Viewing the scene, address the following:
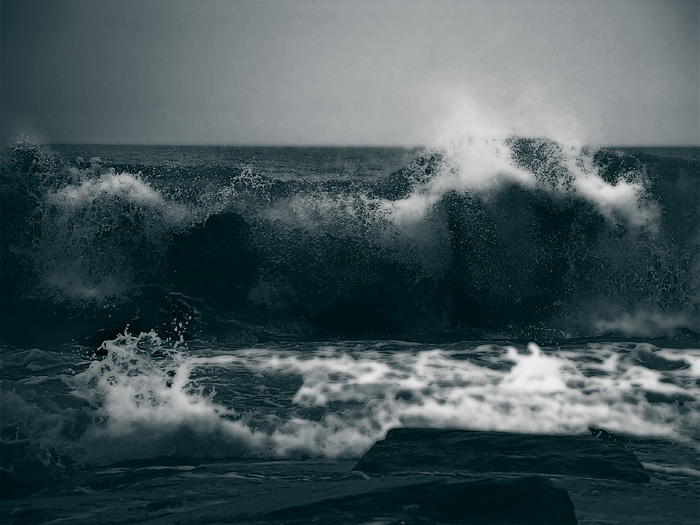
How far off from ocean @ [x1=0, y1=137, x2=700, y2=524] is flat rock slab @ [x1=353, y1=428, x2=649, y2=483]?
0.02 m

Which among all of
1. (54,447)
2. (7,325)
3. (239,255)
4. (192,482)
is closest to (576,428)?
(192,482)

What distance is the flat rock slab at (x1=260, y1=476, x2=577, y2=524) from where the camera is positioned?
2.87m

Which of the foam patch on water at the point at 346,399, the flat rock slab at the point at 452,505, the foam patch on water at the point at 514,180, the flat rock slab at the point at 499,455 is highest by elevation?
the foam patch on water at the point at 514,180

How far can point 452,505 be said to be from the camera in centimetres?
295

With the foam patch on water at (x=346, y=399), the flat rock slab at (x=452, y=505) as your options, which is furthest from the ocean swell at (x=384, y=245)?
the flat rock slab at (x=452, y=505)

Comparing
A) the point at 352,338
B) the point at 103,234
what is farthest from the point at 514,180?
the point at 103,234

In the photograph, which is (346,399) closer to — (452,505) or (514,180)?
(452,505)

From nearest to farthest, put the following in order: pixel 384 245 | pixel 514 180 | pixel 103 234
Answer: pixel 384 245, pixel 103 234, pixel 514 180

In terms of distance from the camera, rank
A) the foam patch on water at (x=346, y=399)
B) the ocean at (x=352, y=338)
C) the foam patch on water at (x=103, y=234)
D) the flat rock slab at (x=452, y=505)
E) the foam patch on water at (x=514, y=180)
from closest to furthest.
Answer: the flat rock slab at (x=452, y=505) → the ocean at (x=352, y=338) → the foam patch on water at (x=346, y=399) → the foam patch on water at (x=103, y=234) → the foam patch on water at (x=514, y=180)

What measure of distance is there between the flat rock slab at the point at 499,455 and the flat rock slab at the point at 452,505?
562 mm

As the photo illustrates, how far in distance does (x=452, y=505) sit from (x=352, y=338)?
178 inches

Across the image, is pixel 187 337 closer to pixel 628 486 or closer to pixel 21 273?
pixel 21 273

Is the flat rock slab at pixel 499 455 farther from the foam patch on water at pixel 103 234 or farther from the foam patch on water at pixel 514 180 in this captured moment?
the foam patch on water at pixel 103 234

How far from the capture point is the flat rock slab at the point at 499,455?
11.8 ft
